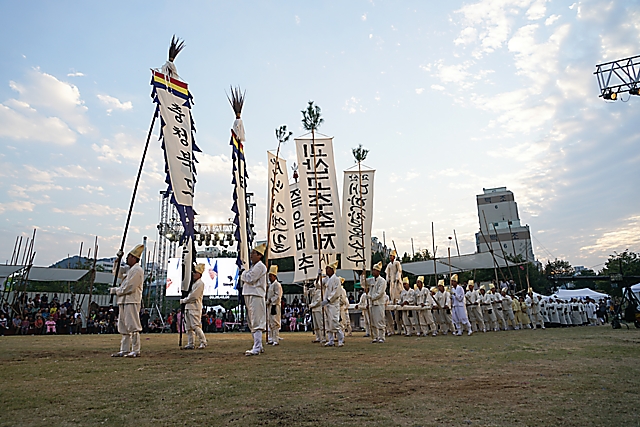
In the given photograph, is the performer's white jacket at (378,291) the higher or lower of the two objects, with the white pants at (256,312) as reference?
higher

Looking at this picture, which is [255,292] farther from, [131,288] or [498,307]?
[498,307]

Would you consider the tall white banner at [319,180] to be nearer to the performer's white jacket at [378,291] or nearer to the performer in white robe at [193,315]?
the performer's white jacket at [378,291]

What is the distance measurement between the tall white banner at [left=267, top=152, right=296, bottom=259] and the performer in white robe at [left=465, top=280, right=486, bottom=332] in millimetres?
5817

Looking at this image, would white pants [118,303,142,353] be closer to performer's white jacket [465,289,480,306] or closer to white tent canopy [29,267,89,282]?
performer's white jacket [465,289,480,306]

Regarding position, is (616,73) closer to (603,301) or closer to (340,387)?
(603,301)

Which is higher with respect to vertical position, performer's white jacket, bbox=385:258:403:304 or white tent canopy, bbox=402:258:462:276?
white tent canopy, bbox=402:258:462:276

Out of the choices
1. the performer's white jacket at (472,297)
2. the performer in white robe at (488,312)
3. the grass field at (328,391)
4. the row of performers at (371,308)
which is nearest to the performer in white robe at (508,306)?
the row of performers at (371,308)

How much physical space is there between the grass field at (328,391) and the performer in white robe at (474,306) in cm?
765

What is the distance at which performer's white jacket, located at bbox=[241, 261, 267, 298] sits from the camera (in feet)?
25.4

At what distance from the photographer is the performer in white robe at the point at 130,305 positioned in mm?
7312

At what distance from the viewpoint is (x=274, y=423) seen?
2.91m

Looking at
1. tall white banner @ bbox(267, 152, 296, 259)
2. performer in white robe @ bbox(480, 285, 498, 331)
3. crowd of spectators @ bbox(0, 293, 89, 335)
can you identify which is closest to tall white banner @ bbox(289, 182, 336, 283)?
tall white banner @ bbox(267, 152, 296, 259)

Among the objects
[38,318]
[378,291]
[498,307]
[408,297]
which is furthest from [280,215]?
[38,318]

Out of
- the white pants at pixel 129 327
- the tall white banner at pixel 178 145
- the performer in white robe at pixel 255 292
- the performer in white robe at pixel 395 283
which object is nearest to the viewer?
the white pants at pixel 129 327
